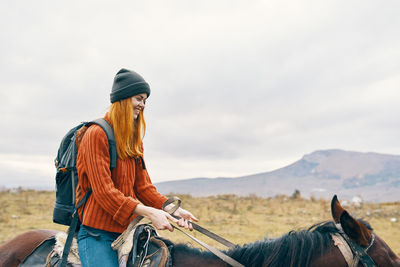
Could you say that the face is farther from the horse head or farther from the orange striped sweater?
the horse head

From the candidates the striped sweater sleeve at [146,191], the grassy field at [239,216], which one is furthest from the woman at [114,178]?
the grassy field at [239,216]

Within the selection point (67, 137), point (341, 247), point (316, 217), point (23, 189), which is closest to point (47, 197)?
point (23, 189)

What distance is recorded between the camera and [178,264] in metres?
2.57

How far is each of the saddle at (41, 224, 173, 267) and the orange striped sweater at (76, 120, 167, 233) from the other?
14 cm

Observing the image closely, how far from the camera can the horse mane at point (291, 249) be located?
2.34 meters

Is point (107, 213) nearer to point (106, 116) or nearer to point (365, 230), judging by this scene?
point (106, 116)

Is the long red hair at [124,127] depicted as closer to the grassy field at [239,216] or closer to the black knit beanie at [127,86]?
the black knit beanie at [127,86]

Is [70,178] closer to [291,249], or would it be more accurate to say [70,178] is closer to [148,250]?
[148,250]

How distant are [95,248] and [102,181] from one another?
0.52m

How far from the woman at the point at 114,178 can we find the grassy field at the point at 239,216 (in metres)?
7.39

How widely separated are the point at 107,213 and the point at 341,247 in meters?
1.67

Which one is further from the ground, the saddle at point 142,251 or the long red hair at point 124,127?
the long red hair at point 124,127

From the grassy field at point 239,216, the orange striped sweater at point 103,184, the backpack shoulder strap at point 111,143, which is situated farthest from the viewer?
the grassy field at point 239,216

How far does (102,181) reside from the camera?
244cm
